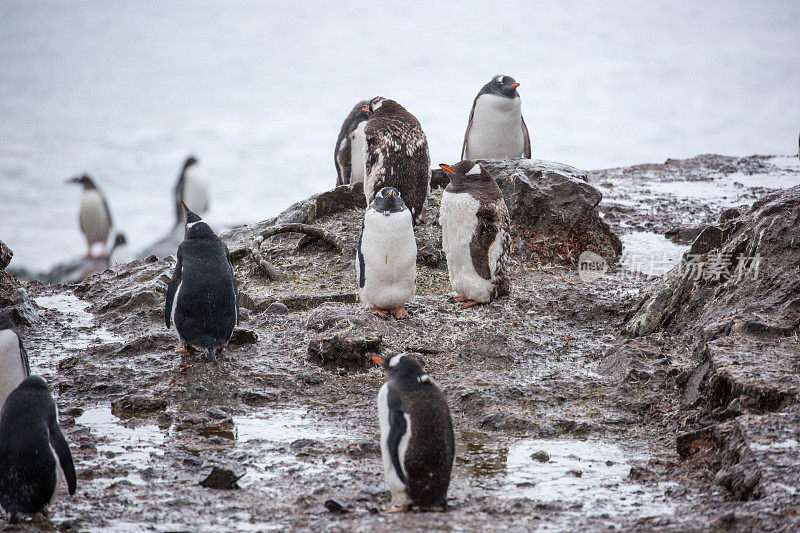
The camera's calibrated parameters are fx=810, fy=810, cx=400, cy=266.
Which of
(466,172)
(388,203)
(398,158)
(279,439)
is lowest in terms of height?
(279,439)

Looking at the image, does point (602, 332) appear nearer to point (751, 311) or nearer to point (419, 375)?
point (751, 311)

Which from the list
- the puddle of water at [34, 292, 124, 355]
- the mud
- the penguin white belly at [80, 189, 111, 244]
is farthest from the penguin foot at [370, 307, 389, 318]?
the penguin white belly at [80, 189, 111, 244]

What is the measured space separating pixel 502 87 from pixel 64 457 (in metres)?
6.63

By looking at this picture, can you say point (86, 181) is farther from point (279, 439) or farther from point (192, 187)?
point (279, 439)

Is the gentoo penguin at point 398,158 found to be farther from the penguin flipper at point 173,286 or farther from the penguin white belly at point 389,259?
the penguin flipper at point 173,286

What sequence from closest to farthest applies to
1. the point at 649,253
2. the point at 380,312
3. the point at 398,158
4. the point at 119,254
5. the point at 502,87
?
1. the point at 380,312
2. the point at 398,158
3. the point at 649,253
4. the point at 502,87
5. the point at 119,254

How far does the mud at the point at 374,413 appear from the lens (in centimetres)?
327

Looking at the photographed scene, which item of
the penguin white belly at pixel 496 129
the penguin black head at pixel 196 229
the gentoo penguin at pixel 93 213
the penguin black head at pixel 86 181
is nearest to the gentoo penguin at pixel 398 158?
the penguin white belly at pixel 496 129

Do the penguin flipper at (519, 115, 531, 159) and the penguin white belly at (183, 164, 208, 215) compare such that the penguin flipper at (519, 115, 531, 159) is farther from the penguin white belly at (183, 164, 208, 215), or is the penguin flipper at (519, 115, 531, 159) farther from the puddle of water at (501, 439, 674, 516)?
the penguin white belly at (183, 164, 208, 215)

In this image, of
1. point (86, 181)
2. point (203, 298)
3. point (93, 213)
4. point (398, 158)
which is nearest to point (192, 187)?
point (93, 213)

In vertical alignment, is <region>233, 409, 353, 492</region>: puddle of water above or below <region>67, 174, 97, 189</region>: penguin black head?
below

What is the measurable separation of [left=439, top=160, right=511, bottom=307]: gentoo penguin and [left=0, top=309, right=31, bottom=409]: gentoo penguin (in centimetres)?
323

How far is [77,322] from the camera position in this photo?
21.7ft

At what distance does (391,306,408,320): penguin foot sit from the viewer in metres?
6.09
